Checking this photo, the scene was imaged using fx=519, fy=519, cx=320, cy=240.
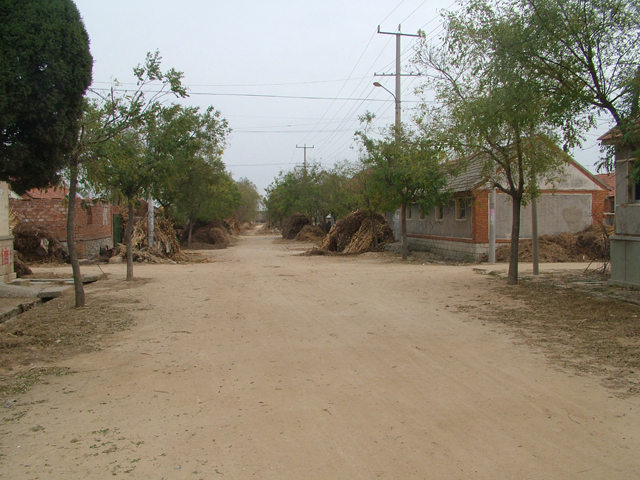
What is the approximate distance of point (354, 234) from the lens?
101 feet

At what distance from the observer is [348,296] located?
1229cm

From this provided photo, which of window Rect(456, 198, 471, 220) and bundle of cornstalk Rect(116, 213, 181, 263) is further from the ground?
window Rect(456, 198, 471, 220)

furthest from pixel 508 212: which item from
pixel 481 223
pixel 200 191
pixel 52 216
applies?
pixel 52 216

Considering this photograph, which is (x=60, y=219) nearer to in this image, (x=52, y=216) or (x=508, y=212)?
(x=52, y=216)

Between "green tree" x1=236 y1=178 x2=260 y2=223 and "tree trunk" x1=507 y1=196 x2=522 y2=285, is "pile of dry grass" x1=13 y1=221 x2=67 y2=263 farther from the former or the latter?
"green tree" x1=236 y1=178 x2=260 y2=223

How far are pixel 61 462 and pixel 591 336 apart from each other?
284 inches

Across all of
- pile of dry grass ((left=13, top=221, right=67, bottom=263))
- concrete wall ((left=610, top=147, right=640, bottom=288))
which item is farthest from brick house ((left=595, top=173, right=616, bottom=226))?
pile of dry grass ((left=13, top=221, right=67, bottom=263))

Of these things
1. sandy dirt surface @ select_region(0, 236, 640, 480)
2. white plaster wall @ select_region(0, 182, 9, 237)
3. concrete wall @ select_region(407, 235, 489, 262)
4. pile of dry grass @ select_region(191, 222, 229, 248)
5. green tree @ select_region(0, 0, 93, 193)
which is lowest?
sandy dirt surface @ select_region(0, 236, 640, 480)

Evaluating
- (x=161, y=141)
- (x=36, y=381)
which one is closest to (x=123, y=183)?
(x=161, y=141)

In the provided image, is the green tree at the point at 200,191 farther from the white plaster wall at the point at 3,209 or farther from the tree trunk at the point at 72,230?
the tree trunk at the point at 72,230

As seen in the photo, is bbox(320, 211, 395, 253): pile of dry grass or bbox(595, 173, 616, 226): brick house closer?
bbox(595, 173, 616, 226): brick house

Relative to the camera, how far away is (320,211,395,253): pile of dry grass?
30156 millimetres

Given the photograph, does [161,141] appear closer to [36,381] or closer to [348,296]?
[348,296]

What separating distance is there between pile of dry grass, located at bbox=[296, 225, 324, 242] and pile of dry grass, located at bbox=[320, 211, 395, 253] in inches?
552
